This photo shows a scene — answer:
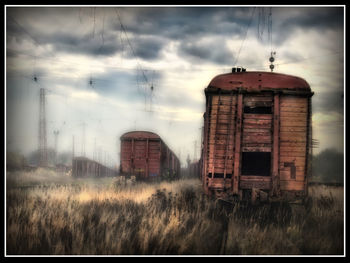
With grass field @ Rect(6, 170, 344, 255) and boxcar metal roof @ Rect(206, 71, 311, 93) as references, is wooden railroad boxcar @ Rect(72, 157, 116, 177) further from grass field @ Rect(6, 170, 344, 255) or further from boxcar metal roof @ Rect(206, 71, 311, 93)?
boxcar metal roof @ Rect(206, 71, 311, 93)

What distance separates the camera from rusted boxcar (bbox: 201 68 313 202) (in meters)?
8.46

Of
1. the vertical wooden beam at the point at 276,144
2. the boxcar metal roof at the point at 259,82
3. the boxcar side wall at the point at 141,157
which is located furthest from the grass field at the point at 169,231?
the boxcar side wall at the point at 141,157

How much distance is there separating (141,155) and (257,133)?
9000mm

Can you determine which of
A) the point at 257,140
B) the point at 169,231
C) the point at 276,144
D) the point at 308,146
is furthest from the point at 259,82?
the point at 169,231

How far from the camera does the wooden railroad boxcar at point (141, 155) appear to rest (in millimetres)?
16547

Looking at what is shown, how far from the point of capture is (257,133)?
869 cm

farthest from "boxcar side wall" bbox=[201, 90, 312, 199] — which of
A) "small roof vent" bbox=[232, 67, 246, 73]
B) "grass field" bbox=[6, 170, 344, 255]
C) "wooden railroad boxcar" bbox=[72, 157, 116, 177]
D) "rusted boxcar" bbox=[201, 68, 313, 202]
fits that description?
"wooden railroad boxcar" bbox=[72, 157, 116, 177]

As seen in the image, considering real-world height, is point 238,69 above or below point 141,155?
above

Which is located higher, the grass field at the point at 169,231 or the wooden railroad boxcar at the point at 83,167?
the grass field at the point at 169,231

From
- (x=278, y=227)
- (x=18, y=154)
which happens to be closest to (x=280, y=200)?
(x=278, y=227)

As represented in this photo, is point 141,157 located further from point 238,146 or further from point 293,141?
point 293,141

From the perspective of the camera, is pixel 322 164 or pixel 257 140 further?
pixel 322 164

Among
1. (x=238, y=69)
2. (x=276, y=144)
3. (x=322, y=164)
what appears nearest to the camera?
(x=276, y=144)

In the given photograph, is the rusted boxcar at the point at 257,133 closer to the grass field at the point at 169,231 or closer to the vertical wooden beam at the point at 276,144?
the vertical wooden beam at the point at 276,144
